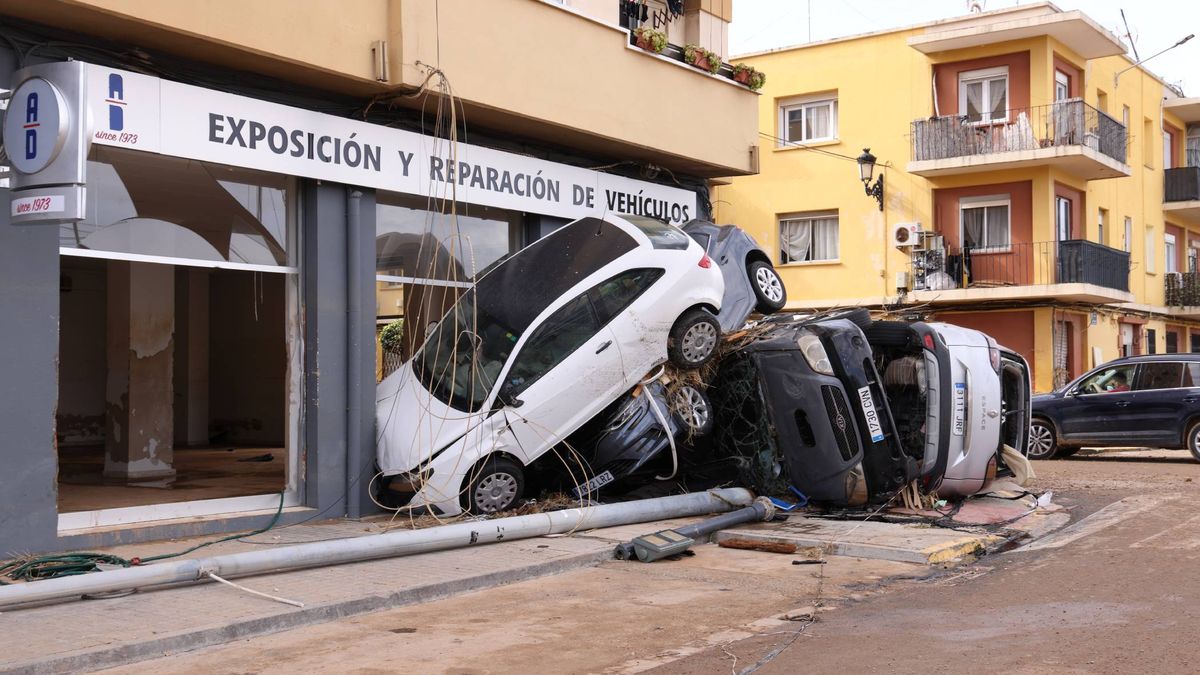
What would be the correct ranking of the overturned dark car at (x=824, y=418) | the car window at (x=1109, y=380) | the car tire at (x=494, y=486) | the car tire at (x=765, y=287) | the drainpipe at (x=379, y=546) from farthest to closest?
1. the car window at (x=1109, y=380)
2. the car tire at (x=765, y=287)
3. the overturned dark car at (x=824, y=418)
4. the car tire at (x=494, y=486)
5. the drainpipe at (x=379, y=546)

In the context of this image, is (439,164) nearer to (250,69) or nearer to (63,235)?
(250,69)

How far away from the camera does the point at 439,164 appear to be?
1295 centimetres

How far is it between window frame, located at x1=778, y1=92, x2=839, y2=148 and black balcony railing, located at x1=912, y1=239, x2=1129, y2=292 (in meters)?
4.41

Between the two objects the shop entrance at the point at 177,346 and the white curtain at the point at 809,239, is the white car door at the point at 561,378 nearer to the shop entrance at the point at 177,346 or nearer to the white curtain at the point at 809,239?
the shop entrance at the point at 177,346

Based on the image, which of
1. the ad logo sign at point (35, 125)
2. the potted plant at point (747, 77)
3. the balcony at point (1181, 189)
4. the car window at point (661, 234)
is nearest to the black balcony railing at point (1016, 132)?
the balcony at point (1181, 189)

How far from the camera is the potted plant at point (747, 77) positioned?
684 inches

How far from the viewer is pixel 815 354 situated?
11828 mm

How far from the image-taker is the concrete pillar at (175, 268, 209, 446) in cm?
2094

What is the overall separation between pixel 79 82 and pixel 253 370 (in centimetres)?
1377

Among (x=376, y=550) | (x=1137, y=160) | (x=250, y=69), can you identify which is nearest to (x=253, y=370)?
(x=250, y=69)

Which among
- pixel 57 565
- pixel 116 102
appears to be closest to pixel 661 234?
pixel 116 102

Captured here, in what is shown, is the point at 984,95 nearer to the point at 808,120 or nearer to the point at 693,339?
the point at 808,120

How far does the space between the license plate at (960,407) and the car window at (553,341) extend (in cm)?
364

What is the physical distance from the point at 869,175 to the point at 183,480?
20.0 metres
